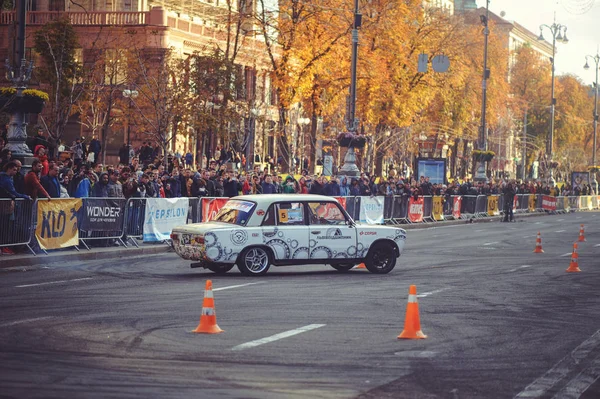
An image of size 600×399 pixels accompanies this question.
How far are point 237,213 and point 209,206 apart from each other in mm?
8542

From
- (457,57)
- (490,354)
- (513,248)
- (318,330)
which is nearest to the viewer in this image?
(490,354)

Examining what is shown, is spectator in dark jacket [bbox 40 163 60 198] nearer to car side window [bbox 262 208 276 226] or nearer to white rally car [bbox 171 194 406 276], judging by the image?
white rally car [bbox 171 194 406 276]

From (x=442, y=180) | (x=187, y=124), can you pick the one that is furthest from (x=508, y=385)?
(x=442, y=180)

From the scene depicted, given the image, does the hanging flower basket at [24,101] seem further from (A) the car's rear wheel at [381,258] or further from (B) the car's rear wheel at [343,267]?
(A) the car's rear wheel at [381,258]

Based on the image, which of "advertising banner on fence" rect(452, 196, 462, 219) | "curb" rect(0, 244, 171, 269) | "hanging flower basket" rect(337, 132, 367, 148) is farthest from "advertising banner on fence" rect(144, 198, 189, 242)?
"advertising banner on fence" rect(452, 196, 462, 219)

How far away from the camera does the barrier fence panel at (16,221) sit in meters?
21.8

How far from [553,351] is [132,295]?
6.88m

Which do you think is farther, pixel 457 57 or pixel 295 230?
pixel 457 57

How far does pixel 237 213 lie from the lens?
2078 centimetres

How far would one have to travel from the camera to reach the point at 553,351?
12195 millimetres

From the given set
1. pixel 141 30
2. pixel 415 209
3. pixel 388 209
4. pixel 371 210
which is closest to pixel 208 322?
pixel 371 210

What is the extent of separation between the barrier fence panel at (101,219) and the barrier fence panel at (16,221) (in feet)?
6.18

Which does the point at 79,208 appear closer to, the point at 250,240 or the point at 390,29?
the point at 250,240

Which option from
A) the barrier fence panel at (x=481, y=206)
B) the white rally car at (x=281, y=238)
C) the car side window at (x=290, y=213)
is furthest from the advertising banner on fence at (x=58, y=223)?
the barrier fence panel at (x=481, y=206)
